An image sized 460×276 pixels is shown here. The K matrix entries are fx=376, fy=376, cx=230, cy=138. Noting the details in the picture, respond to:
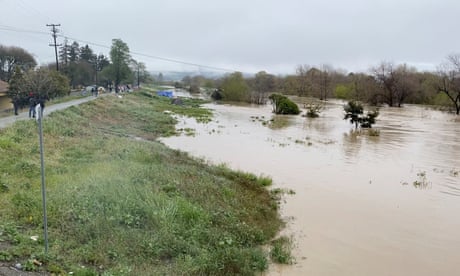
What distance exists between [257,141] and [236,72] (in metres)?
71.2

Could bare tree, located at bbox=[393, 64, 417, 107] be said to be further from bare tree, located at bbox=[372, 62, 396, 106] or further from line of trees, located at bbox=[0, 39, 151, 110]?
line of trees, located at bbox=[0, 39, 151, 110]

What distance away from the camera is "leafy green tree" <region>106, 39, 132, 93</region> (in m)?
79.9

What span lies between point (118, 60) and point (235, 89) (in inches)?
1135

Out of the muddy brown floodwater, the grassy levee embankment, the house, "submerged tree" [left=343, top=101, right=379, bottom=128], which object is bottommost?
the muddy brown floodwater

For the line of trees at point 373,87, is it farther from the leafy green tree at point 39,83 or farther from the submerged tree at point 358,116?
the leafy green tree at point 39,83

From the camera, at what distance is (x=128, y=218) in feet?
26.5

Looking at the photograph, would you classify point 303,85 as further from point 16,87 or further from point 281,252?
point 281,252

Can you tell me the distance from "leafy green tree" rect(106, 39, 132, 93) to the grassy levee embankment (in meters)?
69.4

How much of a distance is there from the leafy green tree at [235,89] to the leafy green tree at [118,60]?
25.6 meters

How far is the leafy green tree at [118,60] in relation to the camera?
262 ft

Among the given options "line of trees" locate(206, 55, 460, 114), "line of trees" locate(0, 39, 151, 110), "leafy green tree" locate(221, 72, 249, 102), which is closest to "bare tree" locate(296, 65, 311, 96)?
"line of trees" locate(206, 55, 460, 114)

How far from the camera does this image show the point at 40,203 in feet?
27.0

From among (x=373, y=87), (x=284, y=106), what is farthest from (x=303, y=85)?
(x=284, y=106)

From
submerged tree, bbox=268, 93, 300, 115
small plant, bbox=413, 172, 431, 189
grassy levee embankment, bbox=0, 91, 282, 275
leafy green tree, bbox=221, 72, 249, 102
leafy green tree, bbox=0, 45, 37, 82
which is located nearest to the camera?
Result: grassy levee embankment, bbox=0, 91, 282, 275
